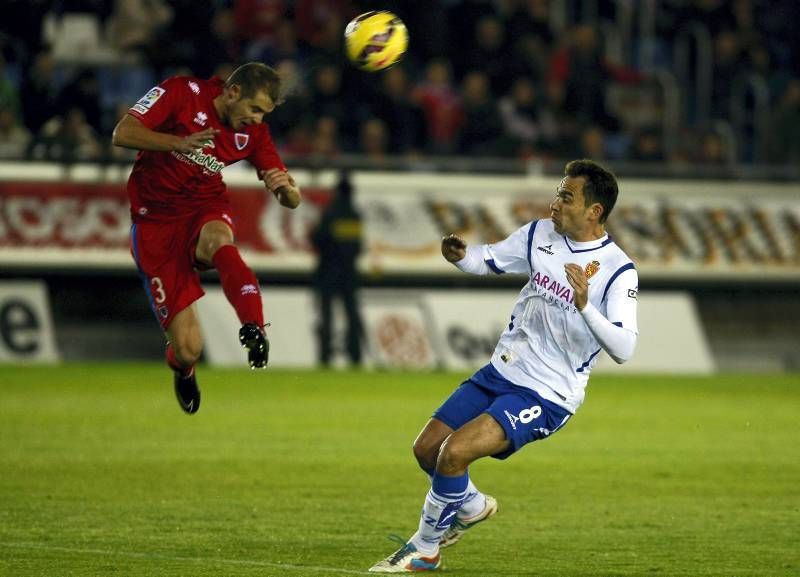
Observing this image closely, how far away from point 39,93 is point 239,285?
1066 cm

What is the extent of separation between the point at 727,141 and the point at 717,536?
13932 mm

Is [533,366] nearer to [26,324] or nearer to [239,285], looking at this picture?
[239,285]

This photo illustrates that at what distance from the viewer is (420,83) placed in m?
21.8

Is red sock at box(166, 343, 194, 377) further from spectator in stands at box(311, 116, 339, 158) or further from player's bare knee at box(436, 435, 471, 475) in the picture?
spectator in stands at box(311, 116, 339, 158)

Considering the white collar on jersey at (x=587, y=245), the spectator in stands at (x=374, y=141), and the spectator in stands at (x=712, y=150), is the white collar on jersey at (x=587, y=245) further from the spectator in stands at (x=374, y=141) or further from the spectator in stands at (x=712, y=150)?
the spectator in stands at (x=712, y=150)

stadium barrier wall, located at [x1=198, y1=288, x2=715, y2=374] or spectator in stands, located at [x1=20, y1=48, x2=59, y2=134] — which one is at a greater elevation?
spectator in stands, located at [x1=20, y1=48, x2=59, y2=134]

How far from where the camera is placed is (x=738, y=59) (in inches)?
935

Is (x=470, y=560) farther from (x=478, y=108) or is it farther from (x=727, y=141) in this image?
(x=727, y=141)

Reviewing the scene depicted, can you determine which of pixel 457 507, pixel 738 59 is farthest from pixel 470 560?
pixel 738 59

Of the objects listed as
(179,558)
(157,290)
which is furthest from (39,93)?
(179,558)

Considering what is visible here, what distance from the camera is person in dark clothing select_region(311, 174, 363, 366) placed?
19.8 metres

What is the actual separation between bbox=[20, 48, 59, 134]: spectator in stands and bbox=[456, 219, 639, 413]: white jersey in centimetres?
1221

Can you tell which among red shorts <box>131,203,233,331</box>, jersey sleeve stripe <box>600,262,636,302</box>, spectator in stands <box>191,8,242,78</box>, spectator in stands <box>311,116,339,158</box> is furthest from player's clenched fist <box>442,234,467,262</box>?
spectator in stands <box>311,116,339,158</box>

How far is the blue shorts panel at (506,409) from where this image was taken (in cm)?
741
